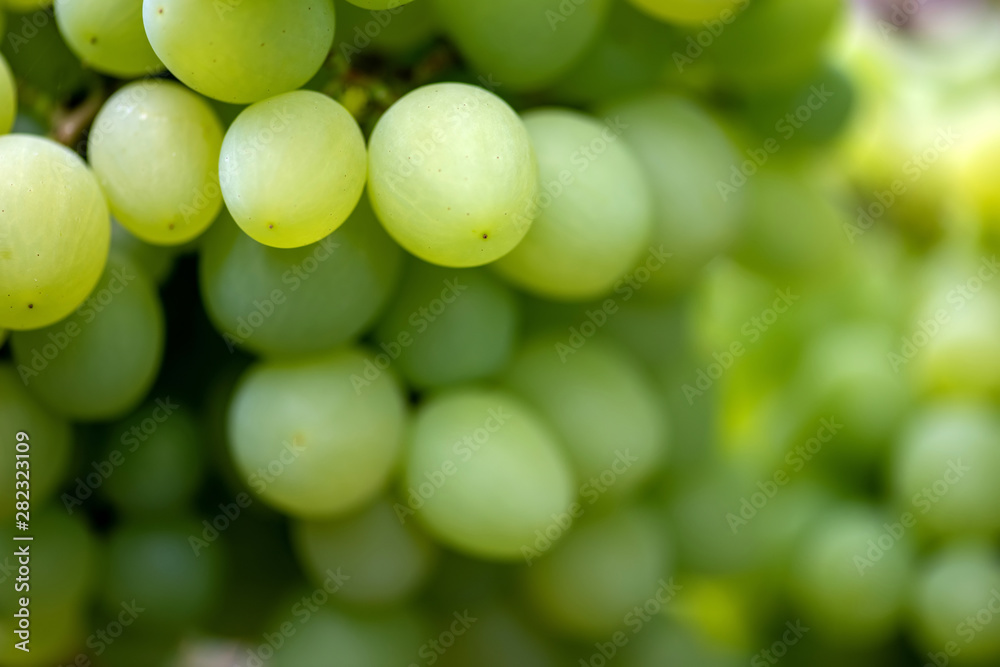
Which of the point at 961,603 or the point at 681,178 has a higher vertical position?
the point at 681,178

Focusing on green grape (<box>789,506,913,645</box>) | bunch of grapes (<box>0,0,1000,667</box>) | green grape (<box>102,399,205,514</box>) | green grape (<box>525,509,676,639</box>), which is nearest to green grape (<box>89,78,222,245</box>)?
bunch of grapes (<box>0,0,1000,667</box>)

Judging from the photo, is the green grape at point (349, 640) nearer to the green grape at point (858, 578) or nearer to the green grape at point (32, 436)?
the green grape at point (32, 436)

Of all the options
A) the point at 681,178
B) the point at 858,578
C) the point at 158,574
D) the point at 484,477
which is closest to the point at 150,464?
the point at 158,574

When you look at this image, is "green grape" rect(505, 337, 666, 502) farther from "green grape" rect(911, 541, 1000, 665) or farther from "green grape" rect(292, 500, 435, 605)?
"green grape" rect(911, 541, 1000, 665)

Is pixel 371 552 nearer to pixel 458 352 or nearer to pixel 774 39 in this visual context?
pixel 458 352

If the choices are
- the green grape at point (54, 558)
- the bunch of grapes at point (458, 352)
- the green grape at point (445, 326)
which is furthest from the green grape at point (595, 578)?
the green grape at point (54, 558)

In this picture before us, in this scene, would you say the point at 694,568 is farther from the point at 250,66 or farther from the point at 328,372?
the point at 250,66

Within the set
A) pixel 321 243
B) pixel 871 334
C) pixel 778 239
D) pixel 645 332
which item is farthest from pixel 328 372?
pixel 871 334
